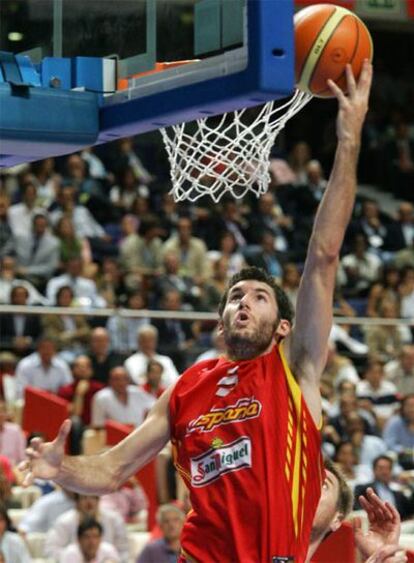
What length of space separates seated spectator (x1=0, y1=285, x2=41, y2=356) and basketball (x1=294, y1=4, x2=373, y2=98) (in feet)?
25.6

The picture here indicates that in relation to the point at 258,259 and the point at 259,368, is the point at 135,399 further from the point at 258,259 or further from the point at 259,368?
the point at 259,368

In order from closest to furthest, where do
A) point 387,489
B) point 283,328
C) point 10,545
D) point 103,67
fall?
point 283,328 < point 103,67 < point 10,545 < point 387,489

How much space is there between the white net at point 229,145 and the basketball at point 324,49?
403mm

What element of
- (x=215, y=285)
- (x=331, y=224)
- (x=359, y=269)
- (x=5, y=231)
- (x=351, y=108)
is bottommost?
(x=359, y=269)

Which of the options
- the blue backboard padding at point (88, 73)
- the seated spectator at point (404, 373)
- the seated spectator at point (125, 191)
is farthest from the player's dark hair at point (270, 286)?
the seated spectator at point (125, 191)

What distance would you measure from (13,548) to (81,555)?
0.54 m

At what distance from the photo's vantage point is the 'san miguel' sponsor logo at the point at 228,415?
Result: 176 inches

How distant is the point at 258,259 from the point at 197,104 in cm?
988

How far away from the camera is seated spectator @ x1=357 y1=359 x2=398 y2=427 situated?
1279 cm

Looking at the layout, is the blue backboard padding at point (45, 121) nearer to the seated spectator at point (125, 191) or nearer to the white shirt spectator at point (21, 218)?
the white shirt spectator at point (21, 218)

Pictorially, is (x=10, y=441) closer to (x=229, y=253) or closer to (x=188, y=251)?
(x=188, y=251)

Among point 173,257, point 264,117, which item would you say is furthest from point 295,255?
point 264,117

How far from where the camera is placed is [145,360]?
12.1 meters

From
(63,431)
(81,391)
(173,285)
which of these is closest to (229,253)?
(173,285)
